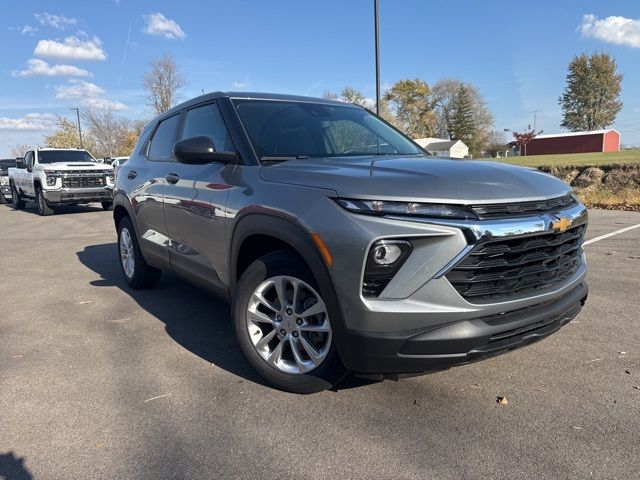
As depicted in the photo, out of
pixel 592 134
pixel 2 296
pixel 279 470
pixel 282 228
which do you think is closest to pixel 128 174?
pixel 2 296

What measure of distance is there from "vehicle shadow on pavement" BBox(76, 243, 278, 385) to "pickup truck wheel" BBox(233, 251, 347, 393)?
0.92 ft

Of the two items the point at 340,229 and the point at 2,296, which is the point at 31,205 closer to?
the point at 2,296

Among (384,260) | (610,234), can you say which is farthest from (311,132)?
(610,234)

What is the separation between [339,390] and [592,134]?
277ft

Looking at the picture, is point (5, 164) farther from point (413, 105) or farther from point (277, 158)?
point (413, 105)

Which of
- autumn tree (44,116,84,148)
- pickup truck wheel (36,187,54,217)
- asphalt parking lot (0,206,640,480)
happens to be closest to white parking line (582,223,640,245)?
asphalt parking lot (0,206,640,480)

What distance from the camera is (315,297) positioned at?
278 centimetres

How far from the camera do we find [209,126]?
383 cm

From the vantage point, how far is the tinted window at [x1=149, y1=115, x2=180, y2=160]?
14.8 ft

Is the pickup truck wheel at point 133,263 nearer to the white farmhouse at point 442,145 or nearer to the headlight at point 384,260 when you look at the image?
the headlight at point 384,260

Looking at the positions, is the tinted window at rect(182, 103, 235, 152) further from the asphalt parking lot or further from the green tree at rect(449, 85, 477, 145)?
the green tree at rect(449, 85, 477, 145)

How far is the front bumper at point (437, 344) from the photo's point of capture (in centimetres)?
233

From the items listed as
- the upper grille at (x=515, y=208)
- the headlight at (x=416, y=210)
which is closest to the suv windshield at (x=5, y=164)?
the headlight at (x=416, y=210)

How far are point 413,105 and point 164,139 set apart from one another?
83.7 meters
